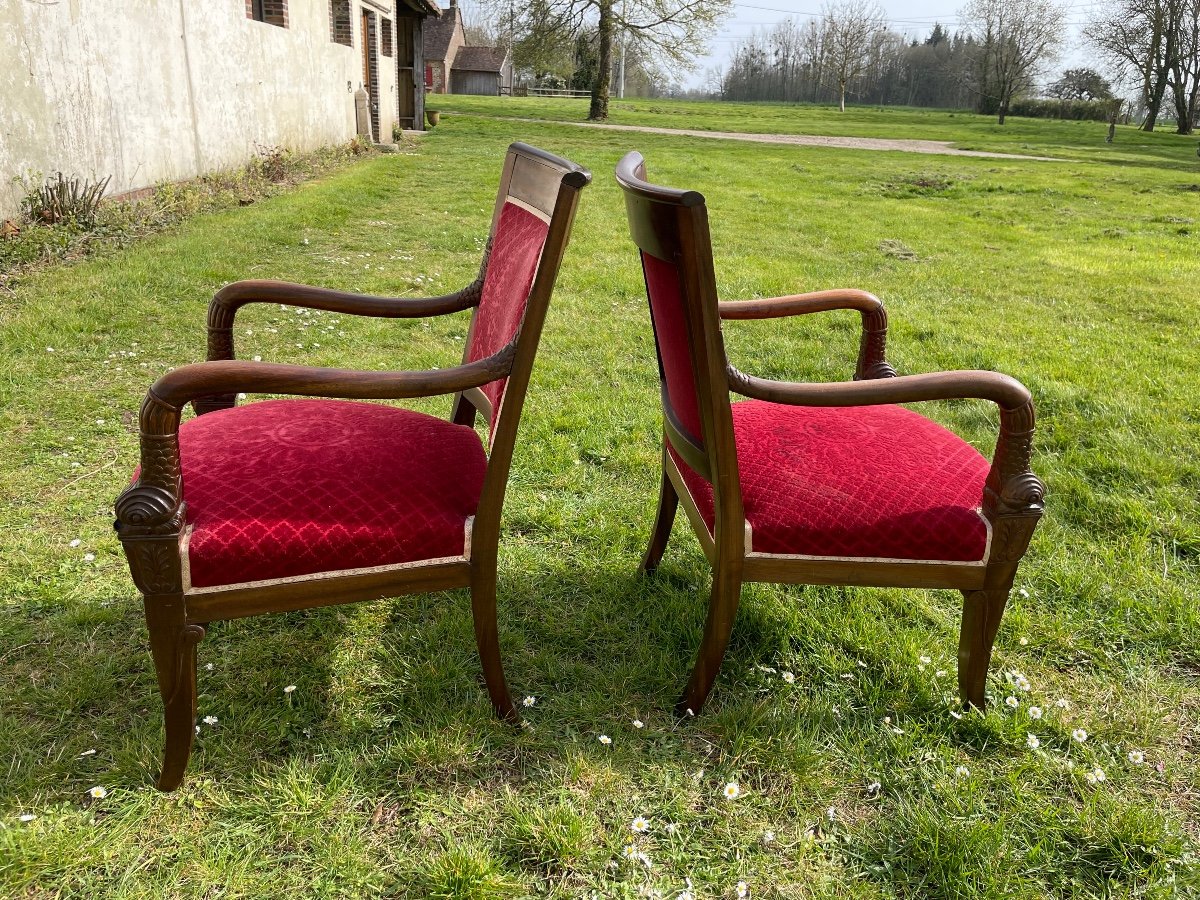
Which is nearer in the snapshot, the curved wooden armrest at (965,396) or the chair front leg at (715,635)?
the curved wooden armrest at (965,396)

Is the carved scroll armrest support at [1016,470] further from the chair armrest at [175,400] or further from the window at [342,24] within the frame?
the window at [342,24]

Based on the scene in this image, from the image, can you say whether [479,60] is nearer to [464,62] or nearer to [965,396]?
[464,62]

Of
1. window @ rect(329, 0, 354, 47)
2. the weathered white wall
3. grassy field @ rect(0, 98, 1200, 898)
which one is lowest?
grassy field @ rect(0, 98, 1200, 898)

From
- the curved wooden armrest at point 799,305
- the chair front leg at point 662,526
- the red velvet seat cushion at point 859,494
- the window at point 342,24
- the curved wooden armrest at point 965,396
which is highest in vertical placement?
the window at point 342,24

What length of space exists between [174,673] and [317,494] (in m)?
0.45

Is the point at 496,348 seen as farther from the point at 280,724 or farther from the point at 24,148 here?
the point at 24,148

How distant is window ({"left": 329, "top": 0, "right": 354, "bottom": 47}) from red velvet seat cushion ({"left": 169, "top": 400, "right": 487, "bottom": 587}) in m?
15.2

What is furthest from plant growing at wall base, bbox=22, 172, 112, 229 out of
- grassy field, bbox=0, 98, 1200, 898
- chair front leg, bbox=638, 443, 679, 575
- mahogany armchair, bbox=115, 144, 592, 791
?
chair front leg, bbox=638, 443, 679, 575

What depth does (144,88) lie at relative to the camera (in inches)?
293

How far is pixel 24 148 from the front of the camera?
5.89 meters

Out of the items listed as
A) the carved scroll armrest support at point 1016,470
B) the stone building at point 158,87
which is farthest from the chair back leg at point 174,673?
the stone building at point 158,87

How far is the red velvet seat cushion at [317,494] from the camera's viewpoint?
1.61 meters

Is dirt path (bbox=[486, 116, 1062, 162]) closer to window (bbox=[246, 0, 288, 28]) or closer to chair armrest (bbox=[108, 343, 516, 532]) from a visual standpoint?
window (bbox=[246, 0, 288, 28])

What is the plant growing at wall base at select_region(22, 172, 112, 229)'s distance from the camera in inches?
237
